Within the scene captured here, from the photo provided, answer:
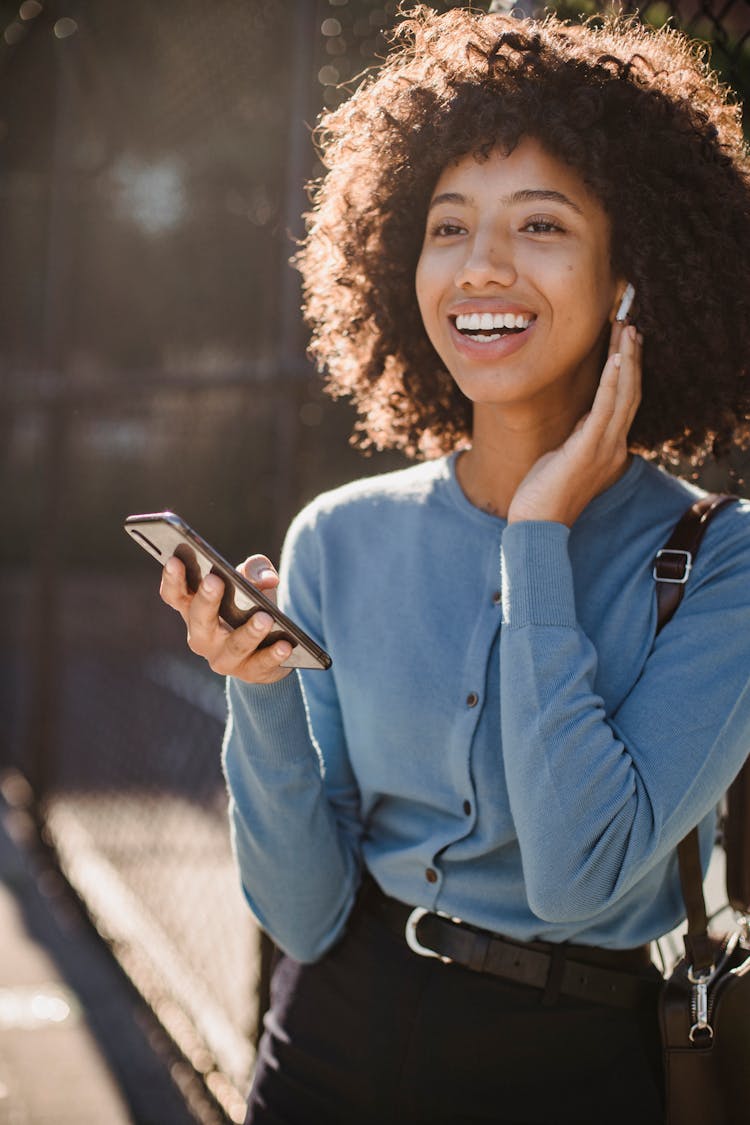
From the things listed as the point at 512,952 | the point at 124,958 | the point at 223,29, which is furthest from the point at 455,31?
the point at 124,958

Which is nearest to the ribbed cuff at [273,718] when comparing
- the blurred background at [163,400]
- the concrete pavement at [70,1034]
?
the blurred background at [163,400]

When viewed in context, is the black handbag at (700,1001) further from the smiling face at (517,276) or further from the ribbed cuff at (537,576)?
the smiling face at (517,276)

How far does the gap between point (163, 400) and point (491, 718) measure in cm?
290

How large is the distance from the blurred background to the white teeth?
1.08 m

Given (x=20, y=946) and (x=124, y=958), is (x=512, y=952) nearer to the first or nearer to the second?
(x=124, y=958)

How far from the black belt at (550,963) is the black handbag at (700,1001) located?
0.31 ft

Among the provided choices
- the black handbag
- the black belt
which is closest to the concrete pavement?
the black belt

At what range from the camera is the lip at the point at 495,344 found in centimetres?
189

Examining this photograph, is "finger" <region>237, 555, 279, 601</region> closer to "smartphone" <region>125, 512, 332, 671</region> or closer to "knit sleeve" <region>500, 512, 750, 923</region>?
"smartphone" <region>125, 512, 332, 671</region>

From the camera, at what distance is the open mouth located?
1893mm

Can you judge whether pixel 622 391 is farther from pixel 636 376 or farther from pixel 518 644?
pixel 518 644

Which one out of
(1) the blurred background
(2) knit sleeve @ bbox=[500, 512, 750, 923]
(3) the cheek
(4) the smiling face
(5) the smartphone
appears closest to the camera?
(5) the smartphone

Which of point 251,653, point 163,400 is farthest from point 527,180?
point 163,400

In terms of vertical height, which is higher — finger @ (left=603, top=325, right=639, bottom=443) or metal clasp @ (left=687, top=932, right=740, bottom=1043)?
finger @ (left=603, top=325, right=639, bottom=443)
